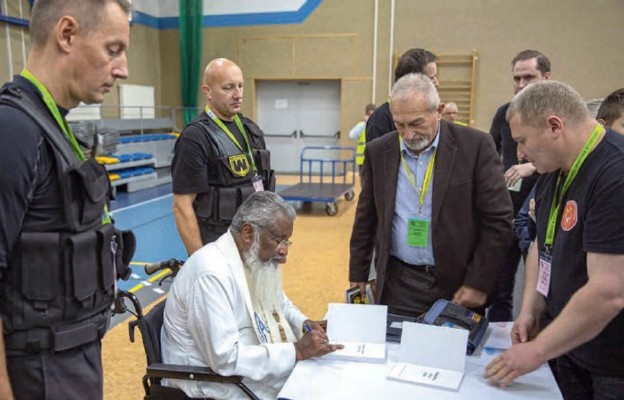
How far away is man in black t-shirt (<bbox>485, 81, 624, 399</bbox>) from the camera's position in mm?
1307

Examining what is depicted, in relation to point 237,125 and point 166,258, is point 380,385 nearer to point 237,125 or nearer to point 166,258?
point 237,125

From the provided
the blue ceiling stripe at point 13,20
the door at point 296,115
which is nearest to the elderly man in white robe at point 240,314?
the blue ceiling stripe at point 13,20

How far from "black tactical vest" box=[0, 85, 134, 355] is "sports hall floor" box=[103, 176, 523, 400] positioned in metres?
1.77

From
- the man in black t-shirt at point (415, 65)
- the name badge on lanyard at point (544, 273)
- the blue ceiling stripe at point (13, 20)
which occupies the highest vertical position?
the blue ceiling stripe at point (13, 20)

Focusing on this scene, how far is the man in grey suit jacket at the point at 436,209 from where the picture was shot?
210cm

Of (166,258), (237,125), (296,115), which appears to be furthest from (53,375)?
(296,115)

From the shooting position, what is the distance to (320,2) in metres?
11.6

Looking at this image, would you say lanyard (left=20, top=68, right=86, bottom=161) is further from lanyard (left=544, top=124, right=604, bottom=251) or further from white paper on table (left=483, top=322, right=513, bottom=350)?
white paper on table (left=483, top=322, right=513, bottom=350)

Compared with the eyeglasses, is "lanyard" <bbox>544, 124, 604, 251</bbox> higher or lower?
higher

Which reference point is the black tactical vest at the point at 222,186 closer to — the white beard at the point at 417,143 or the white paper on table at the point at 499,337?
the white beard at the point at 417,143

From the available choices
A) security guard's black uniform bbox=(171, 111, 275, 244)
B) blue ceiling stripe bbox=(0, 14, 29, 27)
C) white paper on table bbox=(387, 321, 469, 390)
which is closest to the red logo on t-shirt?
white paper on table bbox=(387, 321, 469, 390)

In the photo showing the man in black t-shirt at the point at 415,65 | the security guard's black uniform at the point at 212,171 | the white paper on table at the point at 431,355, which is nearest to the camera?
the white paper on table at the point at 431,355

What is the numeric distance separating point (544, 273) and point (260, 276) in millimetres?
1017

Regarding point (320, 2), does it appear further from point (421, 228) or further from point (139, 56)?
point (421, 228)
